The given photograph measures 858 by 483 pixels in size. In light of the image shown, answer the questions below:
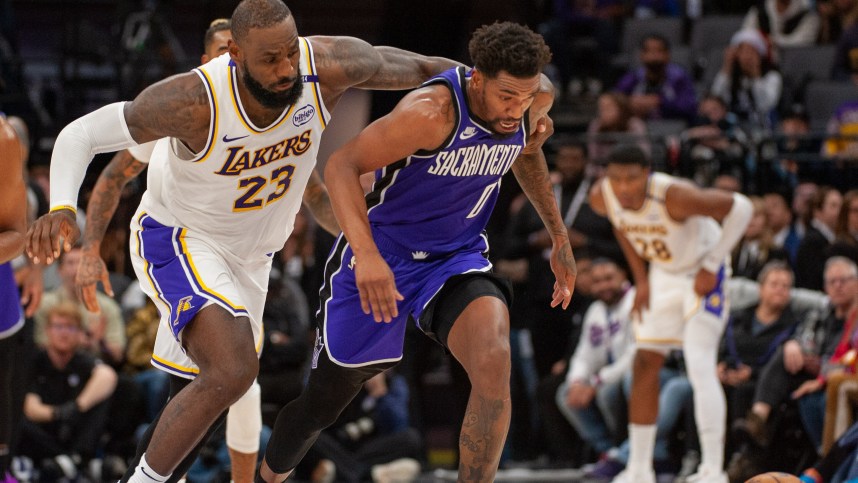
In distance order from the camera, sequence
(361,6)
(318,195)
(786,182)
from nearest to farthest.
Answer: (318,195) < (786,182) < (361,6)

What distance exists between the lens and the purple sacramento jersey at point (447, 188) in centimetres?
457

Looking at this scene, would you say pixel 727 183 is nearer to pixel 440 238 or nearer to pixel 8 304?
pixel 440 238

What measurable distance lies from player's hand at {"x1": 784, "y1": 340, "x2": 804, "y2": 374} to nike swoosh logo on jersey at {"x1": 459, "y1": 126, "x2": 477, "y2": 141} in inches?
162

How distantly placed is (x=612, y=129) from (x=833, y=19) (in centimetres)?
332

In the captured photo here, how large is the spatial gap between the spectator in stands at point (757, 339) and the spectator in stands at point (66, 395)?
13.4 ft

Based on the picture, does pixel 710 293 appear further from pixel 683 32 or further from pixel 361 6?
pixel 361 6

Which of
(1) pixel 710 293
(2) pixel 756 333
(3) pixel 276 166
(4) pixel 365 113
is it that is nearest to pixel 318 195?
(3) pixel 276 166

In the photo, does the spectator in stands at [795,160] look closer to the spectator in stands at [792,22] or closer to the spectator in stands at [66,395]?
the spectator in stands at [792,22]

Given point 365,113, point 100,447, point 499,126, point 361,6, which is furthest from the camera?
point 361,6

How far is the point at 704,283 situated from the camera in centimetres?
743

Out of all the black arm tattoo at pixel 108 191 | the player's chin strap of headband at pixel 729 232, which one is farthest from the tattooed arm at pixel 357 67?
the player's chin strap of headband at pixel 729 232

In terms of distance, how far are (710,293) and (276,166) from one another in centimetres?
371

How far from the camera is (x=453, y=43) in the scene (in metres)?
A: 12.7

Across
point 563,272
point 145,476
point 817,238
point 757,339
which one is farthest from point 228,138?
point 817,238
